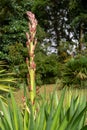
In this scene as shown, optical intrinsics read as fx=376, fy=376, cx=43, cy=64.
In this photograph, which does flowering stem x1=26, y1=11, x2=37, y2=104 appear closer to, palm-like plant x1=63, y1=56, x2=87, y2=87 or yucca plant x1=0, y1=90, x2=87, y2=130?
yucca plant x1=0, y1=90, x2=87, y2=130

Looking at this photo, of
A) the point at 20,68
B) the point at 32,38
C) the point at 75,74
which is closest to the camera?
the point at 32,38

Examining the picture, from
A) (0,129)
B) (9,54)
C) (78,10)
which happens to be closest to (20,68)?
(9,54)

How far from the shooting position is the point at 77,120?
2611 millimetres

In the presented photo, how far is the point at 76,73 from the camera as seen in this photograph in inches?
621

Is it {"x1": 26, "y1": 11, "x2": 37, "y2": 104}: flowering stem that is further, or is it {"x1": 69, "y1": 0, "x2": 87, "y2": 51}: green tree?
{"x1": 69, "y1": 0, "x2": 87, "y2": 51}: green tree

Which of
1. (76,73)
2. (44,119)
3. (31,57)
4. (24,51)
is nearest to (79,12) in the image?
(24,51)

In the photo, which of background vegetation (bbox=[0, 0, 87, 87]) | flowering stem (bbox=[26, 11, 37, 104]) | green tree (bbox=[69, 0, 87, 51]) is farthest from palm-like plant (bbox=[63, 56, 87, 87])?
flowering stem (bbox=[26, 11, 37, 104])

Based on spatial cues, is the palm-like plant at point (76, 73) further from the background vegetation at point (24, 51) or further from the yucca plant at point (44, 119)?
the yucca plant at point (44, 119)

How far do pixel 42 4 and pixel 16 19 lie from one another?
25.1 feet

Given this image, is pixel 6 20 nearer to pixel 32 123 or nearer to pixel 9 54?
pixel 9 54

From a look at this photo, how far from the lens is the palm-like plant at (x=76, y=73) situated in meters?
15.7

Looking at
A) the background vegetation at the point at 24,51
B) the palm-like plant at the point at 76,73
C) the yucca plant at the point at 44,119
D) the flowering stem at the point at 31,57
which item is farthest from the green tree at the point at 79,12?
the flowering stem at the point at 31,57

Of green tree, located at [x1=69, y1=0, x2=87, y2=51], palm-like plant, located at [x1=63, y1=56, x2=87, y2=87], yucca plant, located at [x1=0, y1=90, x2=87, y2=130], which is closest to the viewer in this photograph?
yucca plant, located at [x1=0, y1=90, x2=87, y2=130]

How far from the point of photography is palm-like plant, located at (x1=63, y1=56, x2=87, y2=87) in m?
15.7
